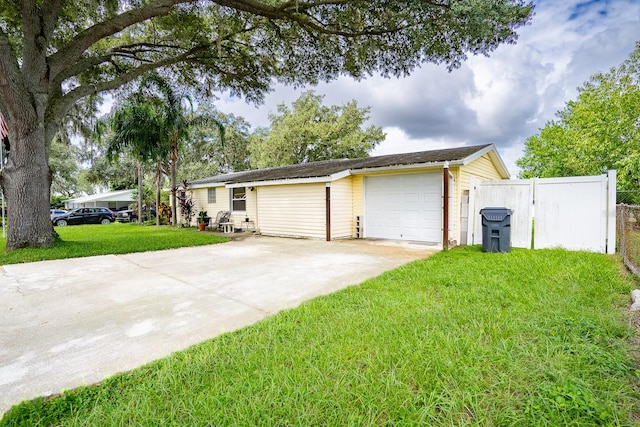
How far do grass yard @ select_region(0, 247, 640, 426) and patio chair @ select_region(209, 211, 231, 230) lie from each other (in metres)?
11.9

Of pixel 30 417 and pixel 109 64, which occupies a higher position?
pixel 109 64

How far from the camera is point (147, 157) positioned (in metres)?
16.0

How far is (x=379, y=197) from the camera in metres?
10.3

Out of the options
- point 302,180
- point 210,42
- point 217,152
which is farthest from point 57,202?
point 302,180

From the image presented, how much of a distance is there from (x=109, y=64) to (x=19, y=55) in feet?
8.55

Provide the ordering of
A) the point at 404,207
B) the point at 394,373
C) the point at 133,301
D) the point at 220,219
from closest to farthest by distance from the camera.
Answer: the point at 394,373 → the point at 133,301 → the point at 404,207 → the point at 220,219

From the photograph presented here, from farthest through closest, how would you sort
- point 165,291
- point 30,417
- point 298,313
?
point 165,291 < point 298,313 < point 30,417

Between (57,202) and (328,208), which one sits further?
(57,202)

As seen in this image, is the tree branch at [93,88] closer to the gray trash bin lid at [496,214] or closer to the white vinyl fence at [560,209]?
the gray trash bin lid at [496,214]

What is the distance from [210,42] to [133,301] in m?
9.21

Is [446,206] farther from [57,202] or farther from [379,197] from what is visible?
[57,202]

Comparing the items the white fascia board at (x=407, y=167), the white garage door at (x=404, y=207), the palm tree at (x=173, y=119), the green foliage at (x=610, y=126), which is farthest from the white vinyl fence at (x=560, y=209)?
the palm tree at (x=173, y=119)

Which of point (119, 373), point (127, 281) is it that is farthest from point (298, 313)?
point (127, 281)

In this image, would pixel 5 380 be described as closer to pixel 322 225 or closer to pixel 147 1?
pixel 322 225
